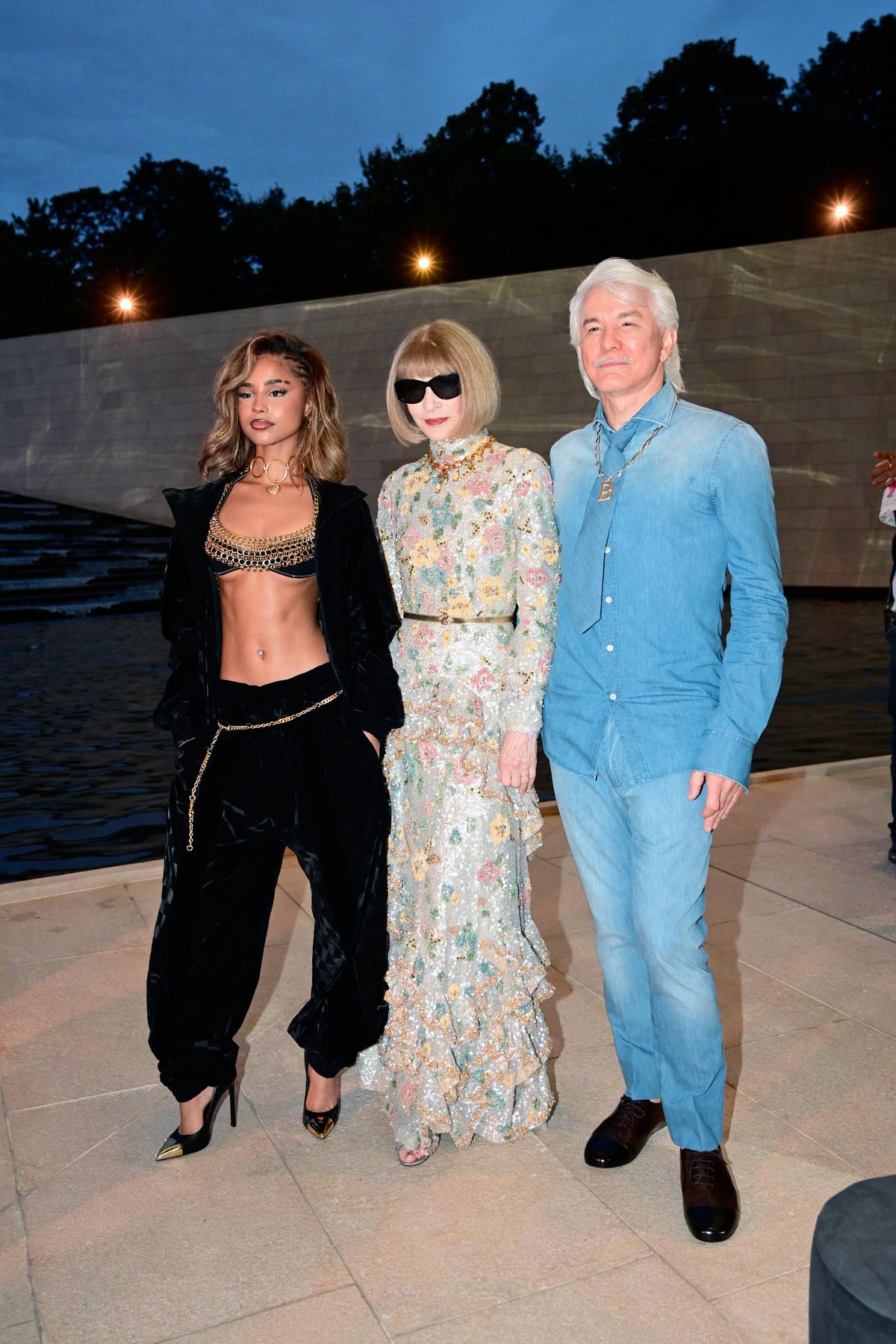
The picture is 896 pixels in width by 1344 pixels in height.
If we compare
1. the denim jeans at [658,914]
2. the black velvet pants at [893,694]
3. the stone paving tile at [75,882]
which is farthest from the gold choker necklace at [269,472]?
the black velvet pants at [893,694]

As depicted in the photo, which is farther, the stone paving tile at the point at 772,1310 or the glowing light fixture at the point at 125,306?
the glowing light fixture at the point at 125,306

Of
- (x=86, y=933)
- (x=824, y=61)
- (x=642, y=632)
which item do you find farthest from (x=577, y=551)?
(x=824, y=61)

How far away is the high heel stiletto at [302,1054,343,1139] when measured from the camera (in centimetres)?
260

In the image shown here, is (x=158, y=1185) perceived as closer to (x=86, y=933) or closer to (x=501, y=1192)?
(x=501, y=1192)

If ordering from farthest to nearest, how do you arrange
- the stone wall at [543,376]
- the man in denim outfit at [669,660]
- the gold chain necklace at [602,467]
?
the stone wall at [543,376] < the gold chain necklace at [602,467] < the man in denim outfit at [669,660]

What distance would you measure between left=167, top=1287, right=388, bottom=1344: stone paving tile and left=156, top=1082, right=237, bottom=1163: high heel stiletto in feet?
2.01

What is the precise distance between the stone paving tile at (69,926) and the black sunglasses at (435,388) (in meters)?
2.13

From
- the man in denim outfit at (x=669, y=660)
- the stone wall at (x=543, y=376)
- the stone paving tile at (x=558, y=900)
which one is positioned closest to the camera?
the man in denim outfit at (x=669, y=660)

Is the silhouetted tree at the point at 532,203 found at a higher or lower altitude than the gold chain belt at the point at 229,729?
higher

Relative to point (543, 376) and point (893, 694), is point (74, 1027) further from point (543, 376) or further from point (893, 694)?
point (543, 376)

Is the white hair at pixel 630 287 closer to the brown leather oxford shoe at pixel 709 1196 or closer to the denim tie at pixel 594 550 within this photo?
the denim tie at pixel 594 550

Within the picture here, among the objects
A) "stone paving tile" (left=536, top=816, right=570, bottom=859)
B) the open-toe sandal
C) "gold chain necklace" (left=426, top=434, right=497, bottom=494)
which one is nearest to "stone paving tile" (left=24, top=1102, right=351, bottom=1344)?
the open-toe sandal

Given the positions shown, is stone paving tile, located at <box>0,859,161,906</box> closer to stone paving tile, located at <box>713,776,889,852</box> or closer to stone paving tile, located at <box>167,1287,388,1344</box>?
stone paving tile, located at <box>713,776,889,852</box>

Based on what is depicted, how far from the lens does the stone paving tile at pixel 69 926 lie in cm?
368
